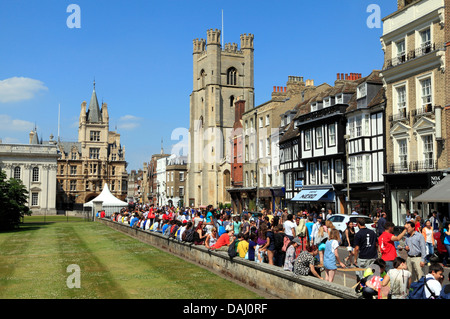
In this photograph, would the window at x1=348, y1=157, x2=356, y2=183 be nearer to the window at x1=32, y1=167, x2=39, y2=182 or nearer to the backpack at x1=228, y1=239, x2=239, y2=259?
the backpack at x1=228, y1=239, x2=239, y2=259

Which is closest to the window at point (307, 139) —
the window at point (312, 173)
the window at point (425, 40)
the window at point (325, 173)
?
the window at point (312, 173)

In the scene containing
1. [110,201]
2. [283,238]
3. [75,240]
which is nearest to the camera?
[283,238]

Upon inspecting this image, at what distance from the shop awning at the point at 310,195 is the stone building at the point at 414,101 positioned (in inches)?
339

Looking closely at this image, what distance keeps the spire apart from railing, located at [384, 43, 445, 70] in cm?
9129

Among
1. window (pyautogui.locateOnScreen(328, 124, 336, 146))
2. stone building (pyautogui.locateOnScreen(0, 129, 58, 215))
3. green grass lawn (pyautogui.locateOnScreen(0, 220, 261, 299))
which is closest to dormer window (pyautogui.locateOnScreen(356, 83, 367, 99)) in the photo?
window (pyautogui.locateOnScreen(328, 124, 336, 146))

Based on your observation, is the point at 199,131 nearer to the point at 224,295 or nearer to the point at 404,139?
the point at 404,139

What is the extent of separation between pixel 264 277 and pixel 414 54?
21.7 m

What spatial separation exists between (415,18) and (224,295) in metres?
23.8

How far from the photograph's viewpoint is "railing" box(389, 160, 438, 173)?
2775cm

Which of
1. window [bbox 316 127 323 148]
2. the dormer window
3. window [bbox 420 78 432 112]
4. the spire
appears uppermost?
the spire

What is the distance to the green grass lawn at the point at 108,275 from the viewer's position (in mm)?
13000

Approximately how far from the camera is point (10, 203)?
129 feet
